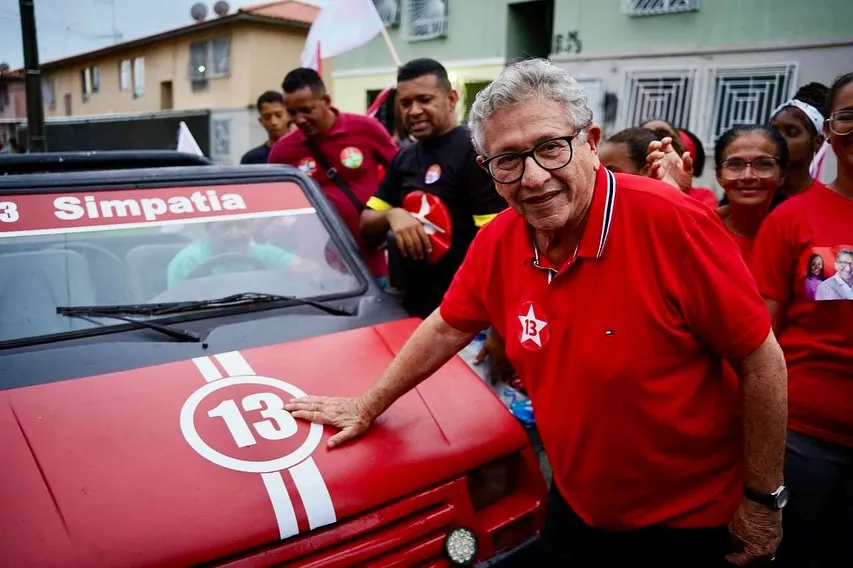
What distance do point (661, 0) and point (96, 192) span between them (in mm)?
11145

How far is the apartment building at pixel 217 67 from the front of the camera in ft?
73.3

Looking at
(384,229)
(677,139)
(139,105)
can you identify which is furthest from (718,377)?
(139,105)

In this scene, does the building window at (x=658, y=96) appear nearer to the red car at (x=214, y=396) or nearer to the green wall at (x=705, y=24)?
the green wall at (x=705, y=24)

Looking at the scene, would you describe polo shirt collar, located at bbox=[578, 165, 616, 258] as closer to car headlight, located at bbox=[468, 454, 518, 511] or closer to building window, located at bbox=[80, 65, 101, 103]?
car headlight, located at bbox=[468, 454, 518, 511]

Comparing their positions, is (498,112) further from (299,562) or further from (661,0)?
(661,0)

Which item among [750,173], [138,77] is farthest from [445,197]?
[138,77]

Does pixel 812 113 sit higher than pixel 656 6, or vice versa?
pixel 656 6

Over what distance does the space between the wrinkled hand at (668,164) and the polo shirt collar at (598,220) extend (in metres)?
0.71

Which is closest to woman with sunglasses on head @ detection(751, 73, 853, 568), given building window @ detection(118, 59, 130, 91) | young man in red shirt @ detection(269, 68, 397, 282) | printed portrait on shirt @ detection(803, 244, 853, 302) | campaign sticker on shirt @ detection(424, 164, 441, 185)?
printed portrait on shirt @ detection(803, 244, 853, 302)

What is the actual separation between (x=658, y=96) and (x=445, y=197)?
32.3 feet

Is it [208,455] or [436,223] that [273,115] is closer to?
[436,223]

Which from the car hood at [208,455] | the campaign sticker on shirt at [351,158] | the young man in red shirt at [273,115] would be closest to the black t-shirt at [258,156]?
the young man in red shirt at [273,115]

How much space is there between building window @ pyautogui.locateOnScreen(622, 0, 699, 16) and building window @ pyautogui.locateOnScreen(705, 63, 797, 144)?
1.17 meters

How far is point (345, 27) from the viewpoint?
279 inches
